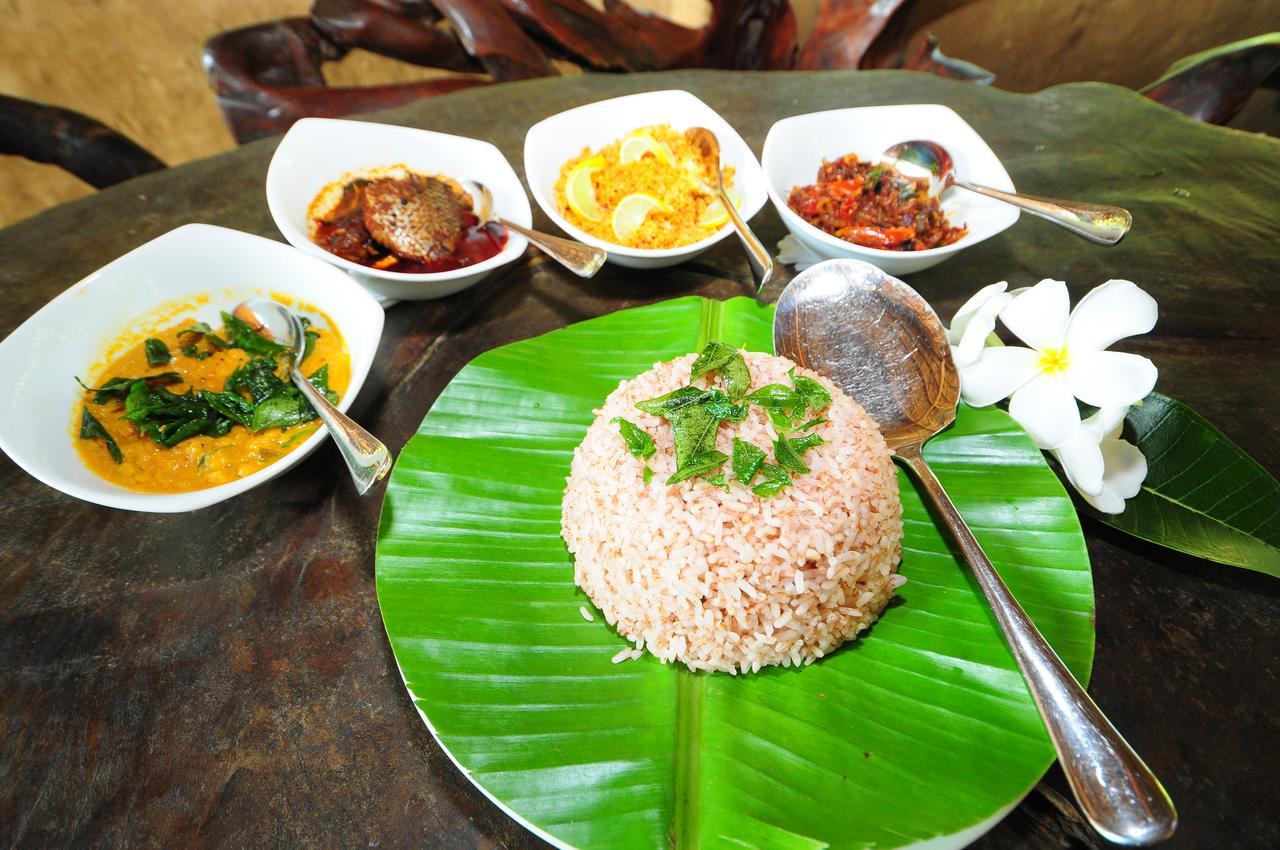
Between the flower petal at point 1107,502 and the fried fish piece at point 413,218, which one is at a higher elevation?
the flower petal at point 1107,502

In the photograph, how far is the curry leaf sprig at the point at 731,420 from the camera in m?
1.64

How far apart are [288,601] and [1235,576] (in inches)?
105

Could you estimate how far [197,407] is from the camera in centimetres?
200

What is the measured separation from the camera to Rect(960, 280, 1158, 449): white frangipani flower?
5.48ft

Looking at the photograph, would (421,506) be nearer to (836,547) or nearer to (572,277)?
(836,547)

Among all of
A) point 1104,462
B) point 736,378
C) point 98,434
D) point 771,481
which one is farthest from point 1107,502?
point 98,434

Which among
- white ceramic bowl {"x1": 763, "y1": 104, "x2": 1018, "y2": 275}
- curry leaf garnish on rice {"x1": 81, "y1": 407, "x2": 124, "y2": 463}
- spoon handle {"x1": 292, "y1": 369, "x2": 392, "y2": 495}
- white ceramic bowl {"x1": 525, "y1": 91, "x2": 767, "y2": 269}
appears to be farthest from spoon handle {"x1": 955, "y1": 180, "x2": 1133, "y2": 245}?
curry leaf garnish on rice {"x1": 81, "y1": 407, "x2": 124, "y2": 463}

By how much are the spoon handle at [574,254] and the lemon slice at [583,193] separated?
290mm

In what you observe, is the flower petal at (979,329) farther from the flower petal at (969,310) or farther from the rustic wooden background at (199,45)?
the rustic wooden background at (199,45)

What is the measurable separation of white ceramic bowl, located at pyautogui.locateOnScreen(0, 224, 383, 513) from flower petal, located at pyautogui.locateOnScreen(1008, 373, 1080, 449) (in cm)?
195

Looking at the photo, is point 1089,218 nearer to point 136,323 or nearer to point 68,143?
point 136,323

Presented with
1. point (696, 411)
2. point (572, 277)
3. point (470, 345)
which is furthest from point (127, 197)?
point (696, 411)

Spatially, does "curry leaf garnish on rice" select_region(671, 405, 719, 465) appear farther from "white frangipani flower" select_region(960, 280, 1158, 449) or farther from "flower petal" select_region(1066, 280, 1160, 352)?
"flower petal" select_region(1066, 280, 1160, 352)

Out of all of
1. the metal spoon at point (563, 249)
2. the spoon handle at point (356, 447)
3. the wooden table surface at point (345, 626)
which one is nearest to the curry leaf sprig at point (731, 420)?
the spoon handle at point (356, 447)
